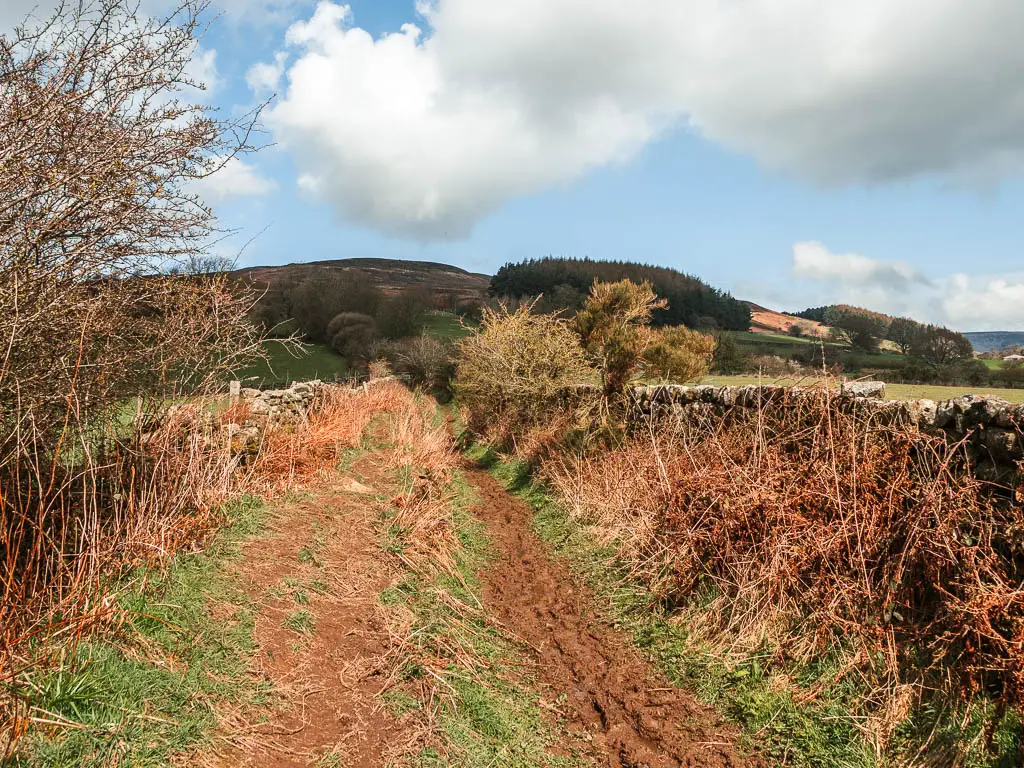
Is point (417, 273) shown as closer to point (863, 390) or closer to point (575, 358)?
point (575, 358)

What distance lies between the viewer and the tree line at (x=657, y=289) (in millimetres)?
53594

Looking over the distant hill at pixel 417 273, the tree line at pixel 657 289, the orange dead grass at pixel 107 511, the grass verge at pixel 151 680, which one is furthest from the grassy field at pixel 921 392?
A: the distant hill at pixel 417 273

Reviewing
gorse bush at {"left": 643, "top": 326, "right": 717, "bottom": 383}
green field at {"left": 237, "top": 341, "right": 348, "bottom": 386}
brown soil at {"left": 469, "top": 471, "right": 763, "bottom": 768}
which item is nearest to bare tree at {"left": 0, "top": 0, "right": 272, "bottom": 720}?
brown soil at {"left": 469, "top": 471, "right": 763, "bottom": 768}

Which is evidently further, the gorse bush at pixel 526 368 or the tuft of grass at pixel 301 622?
the gorse bush at pixel 526 368

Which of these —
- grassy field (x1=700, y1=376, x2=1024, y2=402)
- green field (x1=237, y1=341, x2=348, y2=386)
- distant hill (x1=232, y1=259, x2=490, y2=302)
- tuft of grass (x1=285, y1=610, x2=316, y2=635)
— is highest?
distant hill (x1=232, y1=259, x2=490, y2=302)

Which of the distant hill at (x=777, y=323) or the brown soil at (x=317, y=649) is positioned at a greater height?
the distant hill at (x=777, y=323)

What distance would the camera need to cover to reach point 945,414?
5.63 meters

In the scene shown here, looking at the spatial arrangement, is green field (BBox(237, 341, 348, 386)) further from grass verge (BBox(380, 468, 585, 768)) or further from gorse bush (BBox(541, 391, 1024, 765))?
gorse bush (BBox(541, 391, 1024, 765))

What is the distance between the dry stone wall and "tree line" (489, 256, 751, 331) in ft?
137

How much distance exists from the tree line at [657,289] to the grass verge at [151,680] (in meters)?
45.3

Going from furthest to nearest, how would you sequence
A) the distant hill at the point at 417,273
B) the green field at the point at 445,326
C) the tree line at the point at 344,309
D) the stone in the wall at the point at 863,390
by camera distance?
1. the distant hill at the point at 417,273
2. the green field at the point at 445,326
3. the tree line at the point at 344,309
4. the stone in the wall at the point at 863,390

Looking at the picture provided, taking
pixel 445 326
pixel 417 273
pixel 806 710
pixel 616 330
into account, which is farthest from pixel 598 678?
pixel 417 273

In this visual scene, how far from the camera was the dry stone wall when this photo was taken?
4.99m

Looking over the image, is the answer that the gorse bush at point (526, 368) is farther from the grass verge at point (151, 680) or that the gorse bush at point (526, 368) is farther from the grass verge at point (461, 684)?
the grass verge at point (151, 680)
